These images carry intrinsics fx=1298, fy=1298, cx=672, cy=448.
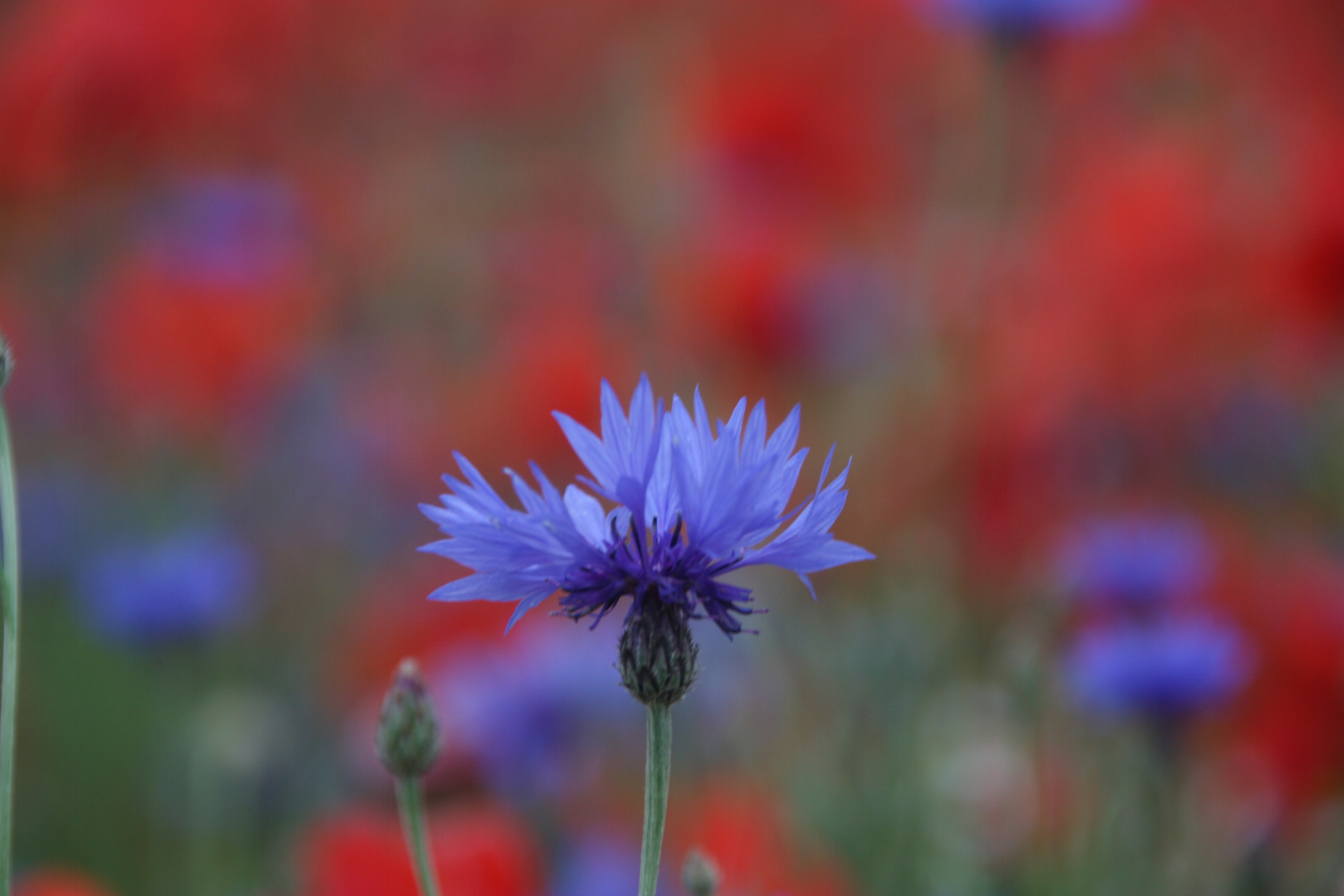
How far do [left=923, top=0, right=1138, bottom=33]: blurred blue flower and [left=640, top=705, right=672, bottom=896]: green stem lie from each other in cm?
85

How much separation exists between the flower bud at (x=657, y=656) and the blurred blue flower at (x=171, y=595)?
2.72 ft

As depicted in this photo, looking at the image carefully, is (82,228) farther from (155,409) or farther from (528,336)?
(528,336)

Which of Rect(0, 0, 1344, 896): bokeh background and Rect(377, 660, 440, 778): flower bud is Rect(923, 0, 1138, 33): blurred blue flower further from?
Rect(377, 660, 440, 778): flower bud

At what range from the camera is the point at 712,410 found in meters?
1.60

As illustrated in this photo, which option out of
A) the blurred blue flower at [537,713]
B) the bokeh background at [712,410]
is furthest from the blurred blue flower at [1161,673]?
the blurred blue flower at [537,713]

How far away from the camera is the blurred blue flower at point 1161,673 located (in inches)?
33.5

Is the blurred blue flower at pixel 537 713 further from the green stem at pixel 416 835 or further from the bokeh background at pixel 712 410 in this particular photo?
the green stem at pixel 416 835

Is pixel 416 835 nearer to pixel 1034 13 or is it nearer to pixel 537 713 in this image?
pixel 537 713

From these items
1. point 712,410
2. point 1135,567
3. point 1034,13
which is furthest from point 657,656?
point 712,410

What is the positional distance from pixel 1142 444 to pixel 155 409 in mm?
1154

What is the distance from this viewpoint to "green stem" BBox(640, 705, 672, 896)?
32 cm

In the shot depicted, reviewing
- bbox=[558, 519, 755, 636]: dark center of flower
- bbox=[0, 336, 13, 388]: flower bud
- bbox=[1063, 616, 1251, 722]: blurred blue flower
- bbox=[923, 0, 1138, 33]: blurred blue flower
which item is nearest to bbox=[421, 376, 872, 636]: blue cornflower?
bbox=[558, 519, 755, 636]: dark center of flower

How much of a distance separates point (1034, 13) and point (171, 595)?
2.88 ft

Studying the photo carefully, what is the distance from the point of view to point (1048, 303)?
1.42m
